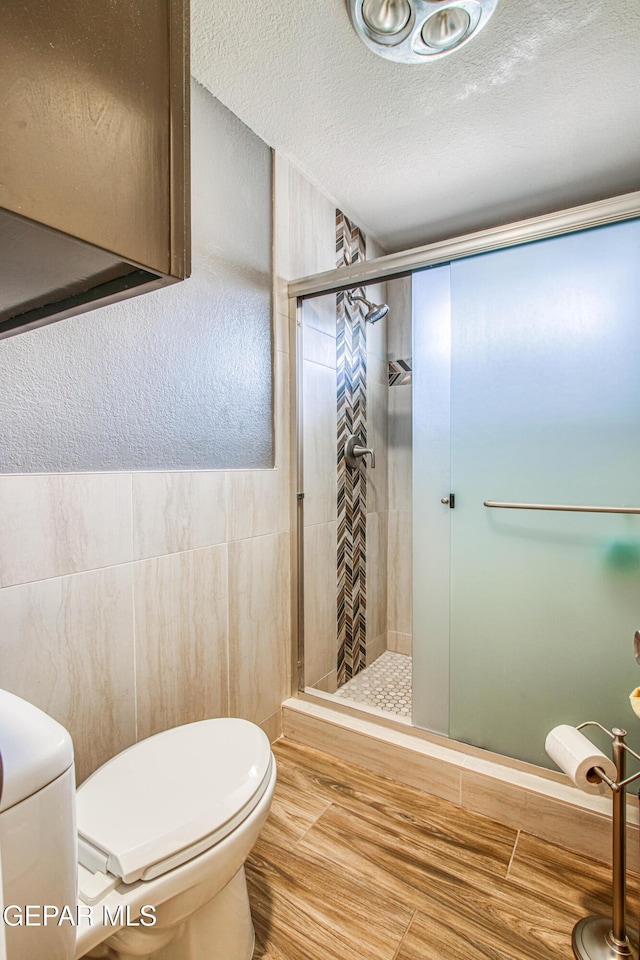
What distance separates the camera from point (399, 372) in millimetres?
2693

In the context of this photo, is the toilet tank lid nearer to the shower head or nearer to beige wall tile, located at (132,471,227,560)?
beige wall tile, located at (132,471,227,560)

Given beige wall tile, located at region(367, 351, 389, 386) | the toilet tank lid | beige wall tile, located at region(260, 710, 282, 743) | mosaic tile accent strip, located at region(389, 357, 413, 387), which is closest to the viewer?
the toilet tank lid

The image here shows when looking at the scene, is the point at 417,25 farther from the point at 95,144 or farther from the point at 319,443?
the point at 319,443

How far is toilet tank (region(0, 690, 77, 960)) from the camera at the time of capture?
513 mm

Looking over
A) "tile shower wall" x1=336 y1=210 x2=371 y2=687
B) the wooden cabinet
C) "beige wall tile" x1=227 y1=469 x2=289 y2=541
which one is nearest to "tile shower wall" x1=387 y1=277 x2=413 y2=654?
"tile shower wall" x1=336 y1=210 x2=371 y2=687

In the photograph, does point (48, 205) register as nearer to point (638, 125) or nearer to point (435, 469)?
point (435, 469)

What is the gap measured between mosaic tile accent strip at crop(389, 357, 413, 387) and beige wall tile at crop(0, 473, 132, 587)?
1.85 meters

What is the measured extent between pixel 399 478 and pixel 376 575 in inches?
22.8

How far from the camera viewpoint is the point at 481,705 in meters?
1.54

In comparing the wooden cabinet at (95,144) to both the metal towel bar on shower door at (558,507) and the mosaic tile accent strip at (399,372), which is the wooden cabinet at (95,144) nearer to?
the metal towel bar on shower door at (558,507)

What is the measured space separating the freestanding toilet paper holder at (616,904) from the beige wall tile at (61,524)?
1257 mm

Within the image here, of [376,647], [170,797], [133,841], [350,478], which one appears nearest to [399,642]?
[376,647]

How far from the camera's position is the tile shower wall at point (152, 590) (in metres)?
1.03

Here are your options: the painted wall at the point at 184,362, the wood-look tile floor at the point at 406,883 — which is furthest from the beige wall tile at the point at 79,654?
the wood-look tile floor at the point at 406,883
